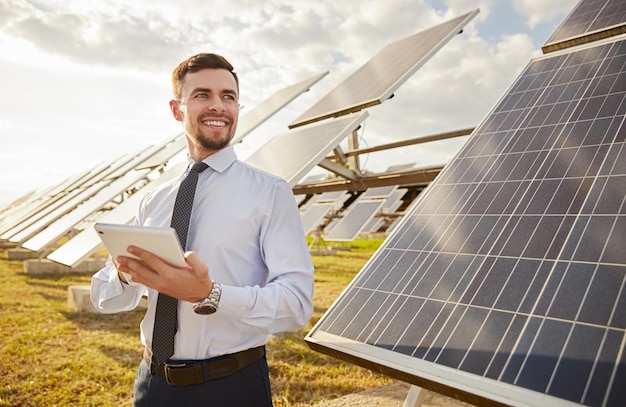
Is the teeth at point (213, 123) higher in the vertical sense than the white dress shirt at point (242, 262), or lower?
higher

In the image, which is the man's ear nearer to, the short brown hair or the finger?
the short brown hair

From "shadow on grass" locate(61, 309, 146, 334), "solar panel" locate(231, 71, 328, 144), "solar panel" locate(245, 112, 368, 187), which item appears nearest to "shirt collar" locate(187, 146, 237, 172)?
"solar panel" locate(245, 112, 368, 187)

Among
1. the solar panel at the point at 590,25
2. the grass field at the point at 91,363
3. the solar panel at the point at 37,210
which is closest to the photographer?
the grass field at the point at 91,363

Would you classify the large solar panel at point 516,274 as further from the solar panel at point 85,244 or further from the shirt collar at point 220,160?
the solar panel at point 85,244

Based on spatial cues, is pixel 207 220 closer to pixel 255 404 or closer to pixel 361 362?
pixel 255 404

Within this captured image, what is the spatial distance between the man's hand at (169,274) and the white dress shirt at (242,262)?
27cm

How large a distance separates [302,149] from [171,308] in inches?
175

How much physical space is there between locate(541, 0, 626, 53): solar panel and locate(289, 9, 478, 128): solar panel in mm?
1725

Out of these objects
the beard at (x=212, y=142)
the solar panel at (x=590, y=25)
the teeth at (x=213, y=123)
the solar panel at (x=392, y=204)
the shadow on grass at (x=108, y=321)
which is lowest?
the solar panel at (x=392, y=204)

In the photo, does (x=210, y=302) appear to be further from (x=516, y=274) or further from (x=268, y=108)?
(x=268, y=108)

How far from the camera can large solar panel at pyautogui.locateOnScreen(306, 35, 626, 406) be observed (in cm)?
200

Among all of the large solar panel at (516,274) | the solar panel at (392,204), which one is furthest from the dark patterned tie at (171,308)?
the solar panel at (392,204)

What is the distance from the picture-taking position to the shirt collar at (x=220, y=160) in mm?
2422

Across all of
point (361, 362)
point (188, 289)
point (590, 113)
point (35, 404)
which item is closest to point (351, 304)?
point (361, 362)
